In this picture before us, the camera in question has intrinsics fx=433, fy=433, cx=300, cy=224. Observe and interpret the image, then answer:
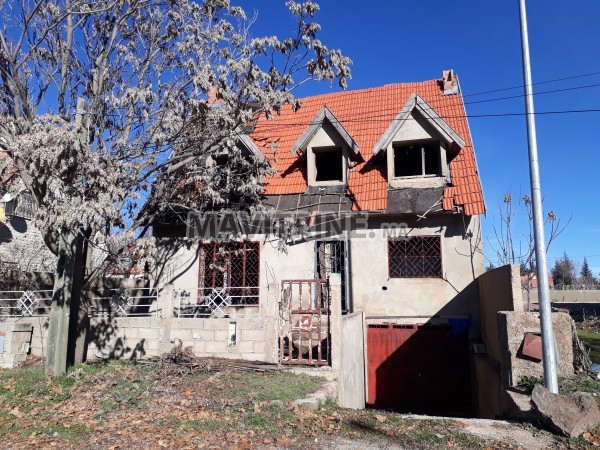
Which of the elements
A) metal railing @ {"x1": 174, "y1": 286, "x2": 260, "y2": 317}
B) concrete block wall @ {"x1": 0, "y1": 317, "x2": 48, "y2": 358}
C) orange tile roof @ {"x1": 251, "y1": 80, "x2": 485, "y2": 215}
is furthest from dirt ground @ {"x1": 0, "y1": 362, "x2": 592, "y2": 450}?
orange tile roof @ {"x1": 251, "y1": 80, "x2": 485, "y2": 215}

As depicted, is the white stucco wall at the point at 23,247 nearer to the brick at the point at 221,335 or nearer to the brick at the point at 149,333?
the brick at the point at 149,333

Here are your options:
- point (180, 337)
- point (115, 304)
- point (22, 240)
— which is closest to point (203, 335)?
point (180, 337)

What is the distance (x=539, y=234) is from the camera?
672 cm

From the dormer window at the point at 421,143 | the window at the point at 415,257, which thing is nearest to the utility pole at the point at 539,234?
the dormer window at the point at 421,143

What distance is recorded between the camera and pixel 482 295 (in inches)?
440

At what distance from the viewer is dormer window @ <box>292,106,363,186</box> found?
13.0 meters

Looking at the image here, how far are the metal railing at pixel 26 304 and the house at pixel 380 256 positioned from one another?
3.18 m

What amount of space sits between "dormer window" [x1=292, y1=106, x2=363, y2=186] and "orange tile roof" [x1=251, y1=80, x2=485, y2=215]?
1.12 feet

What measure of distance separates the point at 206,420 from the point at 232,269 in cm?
726

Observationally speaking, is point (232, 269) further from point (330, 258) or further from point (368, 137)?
point (368, 137)

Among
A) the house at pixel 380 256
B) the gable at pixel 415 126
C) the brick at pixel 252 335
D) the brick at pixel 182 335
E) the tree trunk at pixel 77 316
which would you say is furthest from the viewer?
the gable at pixel 415 126

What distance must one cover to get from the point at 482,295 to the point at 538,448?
6.27m

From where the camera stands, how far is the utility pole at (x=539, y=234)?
20.8ft

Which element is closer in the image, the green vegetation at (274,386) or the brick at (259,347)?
the green vegetation at (274,386)
